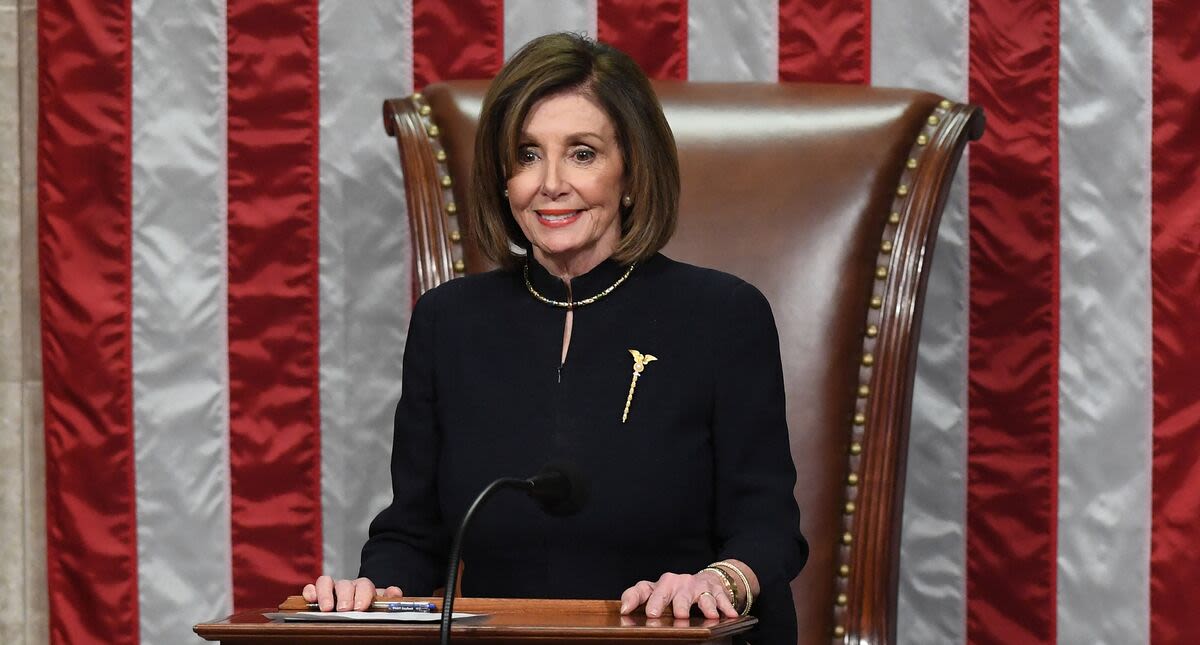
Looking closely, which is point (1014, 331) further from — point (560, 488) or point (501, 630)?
point (501, 630)

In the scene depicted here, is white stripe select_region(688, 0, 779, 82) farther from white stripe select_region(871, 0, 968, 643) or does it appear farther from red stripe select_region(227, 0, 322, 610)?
red stripe select_region(227, 0, 322, 610)

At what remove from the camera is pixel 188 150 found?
2580mm

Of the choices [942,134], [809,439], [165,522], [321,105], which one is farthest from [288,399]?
[942,134]

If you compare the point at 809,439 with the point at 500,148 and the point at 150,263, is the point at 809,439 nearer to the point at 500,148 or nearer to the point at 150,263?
the point at 500,148

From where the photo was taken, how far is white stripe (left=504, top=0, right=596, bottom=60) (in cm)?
254

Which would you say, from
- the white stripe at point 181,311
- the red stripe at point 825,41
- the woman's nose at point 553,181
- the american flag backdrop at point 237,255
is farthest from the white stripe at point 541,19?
the woman's nose at point 553,181

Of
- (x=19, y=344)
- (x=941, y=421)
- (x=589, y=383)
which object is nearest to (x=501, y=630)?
(x=589, y=383)

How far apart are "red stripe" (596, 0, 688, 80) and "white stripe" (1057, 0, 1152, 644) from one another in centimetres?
60

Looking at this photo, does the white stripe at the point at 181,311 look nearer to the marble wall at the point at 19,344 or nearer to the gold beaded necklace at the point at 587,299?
the marble wall at the point at 19,344

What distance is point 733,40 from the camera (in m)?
2.51

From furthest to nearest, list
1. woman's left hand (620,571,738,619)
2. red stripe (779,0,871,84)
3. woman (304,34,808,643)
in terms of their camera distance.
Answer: red stripe (779,0,871,84)
woman (304,34,808,643)
woman's left hand (620,571,738,619)

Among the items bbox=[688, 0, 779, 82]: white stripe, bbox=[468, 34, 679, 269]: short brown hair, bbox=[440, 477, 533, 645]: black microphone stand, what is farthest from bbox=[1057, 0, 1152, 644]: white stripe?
bbox=[440, 477, 533, 645]: black microphone stand

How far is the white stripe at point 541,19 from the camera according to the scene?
2537 millimetres

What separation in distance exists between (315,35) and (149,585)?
94 cm
